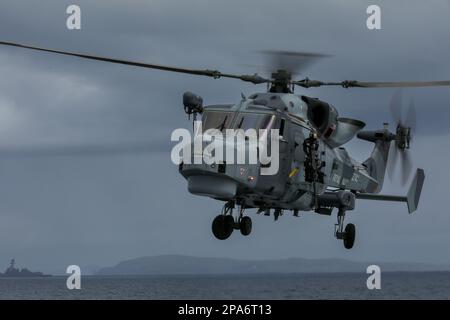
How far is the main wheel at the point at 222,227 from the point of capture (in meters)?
27.9

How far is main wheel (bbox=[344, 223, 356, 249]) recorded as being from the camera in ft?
104

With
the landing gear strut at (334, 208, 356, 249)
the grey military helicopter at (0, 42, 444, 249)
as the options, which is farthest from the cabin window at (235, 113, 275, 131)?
the landing gear strut at (334, 208, 356, 249)

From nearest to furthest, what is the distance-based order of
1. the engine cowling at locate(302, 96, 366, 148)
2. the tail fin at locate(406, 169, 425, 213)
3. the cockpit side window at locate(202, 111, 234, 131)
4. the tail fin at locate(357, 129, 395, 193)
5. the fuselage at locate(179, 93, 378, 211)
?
1. the fuselage at locate(179, 93, 378, 211)
2. the cockpit side window at locate(202, 111, 234, 131)
3. the engine cowling at locate(302, 96, 366, 148)
4. the tail fin at locate(406, 169, 425, 213)
5. the tail fin at locate(357, 129, 395, 193)

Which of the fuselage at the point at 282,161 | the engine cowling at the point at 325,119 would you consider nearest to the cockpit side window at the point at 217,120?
the fuselage at the point at 282,161

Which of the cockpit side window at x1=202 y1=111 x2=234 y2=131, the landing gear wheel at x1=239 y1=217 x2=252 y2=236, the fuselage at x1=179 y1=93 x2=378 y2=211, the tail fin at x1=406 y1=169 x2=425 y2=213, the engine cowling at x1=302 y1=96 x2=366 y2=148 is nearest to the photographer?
the fuselage at x1=179 y1=93 x2=378 y2=211

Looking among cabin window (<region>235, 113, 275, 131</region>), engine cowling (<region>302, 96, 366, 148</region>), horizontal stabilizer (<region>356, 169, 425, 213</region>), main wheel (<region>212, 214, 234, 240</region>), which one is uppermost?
engine cowling (<region>302, 96, 366, 148</region>)

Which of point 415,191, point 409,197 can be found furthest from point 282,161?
point 415,191

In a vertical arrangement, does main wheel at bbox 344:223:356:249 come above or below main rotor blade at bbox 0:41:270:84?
below

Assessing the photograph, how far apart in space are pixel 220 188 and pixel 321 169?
6557 mm

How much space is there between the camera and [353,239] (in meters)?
31.9

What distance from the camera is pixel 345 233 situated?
32.0 meters

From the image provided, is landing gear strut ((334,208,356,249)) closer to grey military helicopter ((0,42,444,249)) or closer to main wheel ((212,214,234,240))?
grey military helicopter ((0,42,444,249))
